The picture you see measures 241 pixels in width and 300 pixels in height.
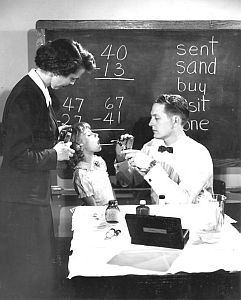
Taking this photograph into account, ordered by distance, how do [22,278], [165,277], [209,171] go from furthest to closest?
[209,171]
[22,278]
[165,277]

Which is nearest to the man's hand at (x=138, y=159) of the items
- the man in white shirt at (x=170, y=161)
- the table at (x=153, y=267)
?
the man in white shirt at (x=170, y=161)

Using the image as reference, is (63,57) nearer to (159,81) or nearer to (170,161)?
(159,81)

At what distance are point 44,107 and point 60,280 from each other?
563 mm

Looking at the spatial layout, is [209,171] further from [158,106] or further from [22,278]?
[22,278]

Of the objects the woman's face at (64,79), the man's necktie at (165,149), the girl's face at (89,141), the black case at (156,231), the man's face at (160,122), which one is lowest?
the black case at (156,231)

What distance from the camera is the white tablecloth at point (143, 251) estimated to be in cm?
153

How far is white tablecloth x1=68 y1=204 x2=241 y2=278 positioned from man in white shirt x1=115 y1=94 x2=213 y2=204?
55mm

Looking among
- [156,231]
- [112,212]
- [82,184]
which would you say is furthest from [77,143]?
[156,231]

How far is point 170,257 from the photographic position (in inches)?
62.3

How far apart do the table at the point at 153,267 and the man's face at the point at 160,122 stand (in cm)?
30

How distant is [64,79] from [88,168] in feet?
1.02

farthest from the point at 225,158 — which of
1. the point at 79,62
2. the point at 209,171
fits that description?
the point at 79,62

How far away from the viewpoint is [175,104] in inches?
69.4

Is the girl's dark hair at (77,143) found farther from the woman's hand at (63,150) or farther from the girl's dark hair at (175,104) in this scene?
the girl's dark hair at (175,104)
